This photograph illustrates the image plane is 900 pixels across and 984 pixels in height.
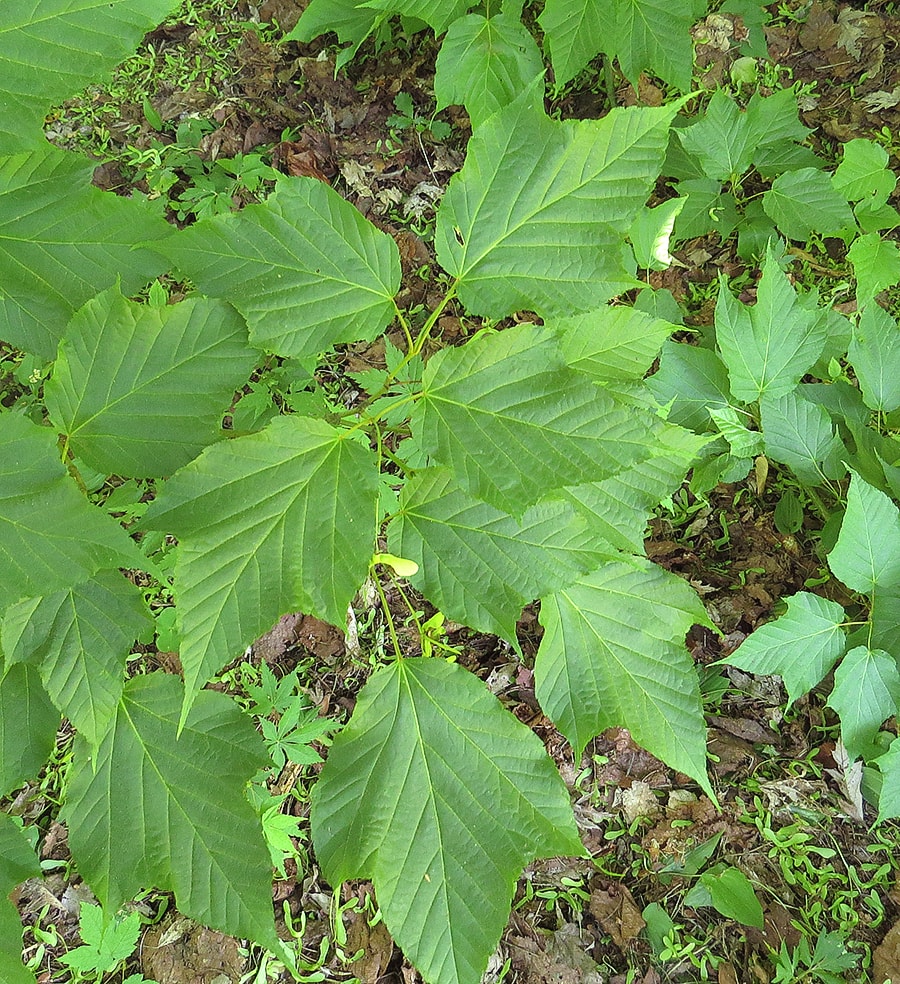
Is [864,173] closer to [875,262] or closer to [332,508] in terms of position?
[875,262]

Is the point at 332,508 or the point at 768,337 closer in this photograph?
the point at 332,508

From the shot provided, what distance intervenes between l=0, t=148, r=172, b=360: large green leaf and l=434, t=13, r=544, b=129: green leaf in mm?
1700

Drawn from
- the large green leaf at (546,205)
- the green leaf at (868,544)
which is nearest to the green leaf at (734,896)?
the green leaf at (868,544)

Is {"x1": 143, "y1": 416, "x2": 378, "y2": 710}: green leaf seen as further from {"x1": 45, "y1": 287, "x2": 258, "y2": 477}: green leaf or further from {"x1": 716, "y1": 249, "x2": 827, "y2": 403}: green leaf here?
{"x1": 716, "y1": 249, "x2": 827, "y2": 403}: green leaf

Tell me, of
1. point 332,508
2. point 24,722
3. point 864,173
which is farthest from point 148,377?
point 864,173

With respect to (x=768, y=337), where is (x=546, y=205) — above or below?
above

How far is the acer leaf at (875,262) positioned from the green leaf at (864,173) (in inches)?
6.8

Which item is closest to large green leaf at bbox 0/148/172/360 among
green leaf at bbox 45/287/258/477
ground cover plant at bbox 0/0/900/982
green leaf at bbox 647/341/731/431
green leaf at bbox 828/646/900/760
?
ground cover plant at bbox 0/0/900/982

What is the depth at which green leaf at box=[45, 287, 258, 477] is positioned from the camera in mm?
1196

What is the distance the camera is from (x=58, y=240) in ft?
4.26

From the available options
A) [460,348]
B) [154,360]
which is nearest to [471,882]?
[460,348]

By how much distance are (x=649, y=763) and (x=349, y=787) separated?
1.41m

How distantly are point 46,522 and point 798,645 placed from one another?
1858 millimetres

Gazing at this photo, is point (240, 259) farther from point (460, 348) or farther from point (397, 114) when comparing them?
point (397, 114)
